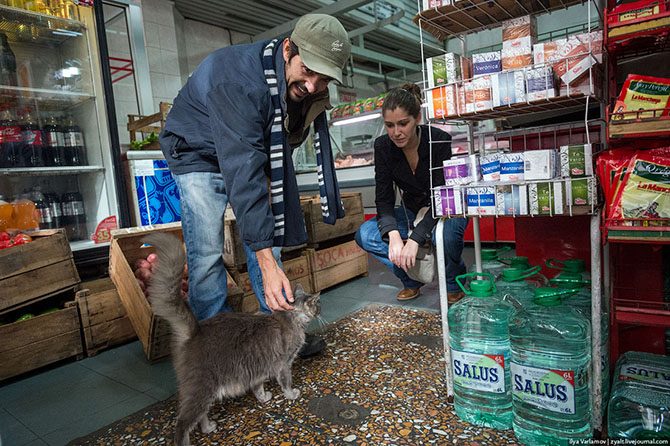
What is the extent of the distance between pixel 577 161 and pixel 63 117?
14.4 ft

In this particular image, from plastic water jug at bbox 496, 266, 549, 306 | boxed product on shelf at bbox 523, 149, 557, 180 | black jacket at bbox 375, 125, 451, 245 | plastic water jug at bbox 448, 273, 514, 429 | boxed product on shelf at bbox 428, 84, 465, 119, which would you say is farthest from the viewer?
black jacket at bbox 375, 125, 451, 245

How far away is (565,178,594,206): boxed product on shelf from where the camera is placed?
1363 millimetres

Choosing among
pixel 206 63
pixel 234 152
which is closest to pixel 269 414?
pixel 234 152

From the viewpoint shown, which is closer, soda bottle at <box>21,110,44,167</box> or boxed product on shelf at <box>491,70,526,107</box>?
boxed product on shelf at <box>491,70,526,107</box>

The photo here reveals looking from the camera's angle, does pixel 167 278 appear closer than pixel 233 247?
Yes

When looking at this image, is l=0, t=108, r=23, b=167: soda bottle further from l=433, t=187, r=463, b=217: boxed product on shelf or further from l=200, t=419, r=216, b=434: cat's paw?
l=433, t=187, r=463, b=217: boxed product on shelf

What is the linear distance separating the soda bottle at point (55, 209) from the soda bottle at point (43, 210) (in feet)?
0.05

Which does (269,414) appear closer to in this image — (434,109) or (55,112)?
(434,109)

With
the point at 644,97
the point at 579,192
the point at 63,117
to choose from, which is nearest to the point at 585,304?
the point at 579,192

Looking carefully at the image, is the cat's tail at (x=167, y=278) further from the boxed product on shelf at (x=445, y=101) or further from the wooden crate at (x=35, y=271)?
the wooden crate at (x=35, y=271)

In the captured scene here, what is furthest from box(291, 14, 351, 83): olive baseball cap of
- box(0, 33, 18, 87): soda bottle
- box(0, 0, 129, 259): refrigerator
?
box(0, 33, 18, 87): soda bottle

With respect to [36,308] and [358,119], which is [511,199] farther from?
[358,119]

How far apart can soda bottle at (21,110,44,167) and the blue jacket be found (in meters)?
2.23

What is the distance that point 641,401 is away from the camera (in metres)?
1.43
